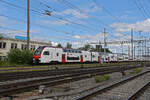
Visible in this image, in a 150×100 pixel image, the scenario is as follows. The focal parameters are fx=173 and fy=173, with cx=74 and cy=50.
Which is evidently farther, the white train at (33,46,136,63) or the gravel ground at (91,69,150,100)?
the white train at (33,46,136,63)

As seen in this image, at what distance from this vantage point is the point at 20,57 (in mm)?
31031

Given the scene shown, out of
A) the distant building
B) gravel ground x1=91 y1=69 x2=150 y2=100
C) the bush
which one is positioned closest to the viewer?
gravel ground x1=91 y1=69 x2=150 y2=100

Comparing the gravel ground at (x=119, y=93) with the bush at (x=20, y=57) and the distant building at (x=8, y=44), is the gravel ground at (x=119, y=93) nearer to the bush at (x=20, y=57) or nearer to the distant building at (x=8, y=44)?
the bush at (x=20, y=57)

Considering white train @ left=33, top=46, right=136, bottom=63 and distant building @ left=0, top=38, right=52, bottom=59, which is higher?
distant building @ left=0, top=38, right=52, bottom=59

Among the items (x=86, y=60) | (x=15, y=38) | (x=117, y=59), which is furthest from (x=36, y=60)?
(x=117, y=59)

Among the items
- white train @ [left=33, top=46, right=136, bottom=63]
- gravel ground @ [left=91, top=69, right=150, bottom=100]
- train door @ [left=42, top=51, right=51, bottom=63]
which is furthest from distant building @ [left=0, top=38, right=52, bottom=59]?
gravel ground @ [left=91, top=69, right=150, bottom=100]

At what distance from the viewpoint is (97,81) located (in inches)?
518

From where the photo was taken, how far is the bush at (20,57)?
3097 cm

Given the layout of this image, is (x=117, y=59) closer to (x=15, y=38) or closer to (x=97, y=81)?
(x=15, y=38)

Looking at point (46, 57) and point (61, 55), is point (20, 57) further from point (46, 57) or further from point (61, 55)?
point (61, 55)

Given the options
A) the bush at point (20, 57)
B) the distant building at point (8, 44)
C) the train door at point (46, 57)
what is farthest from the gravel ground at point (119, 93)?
the distant building at point (8, 44)

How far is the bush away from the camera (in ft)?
102

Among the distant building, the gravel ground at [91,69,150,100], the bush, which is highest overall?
the distant building

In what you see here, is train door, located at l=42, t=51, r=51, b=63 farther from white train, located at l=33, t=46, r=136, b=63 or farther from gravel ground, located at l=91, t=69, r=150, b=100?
gravel ground, located at l=91, t=69, r=150, b=100
